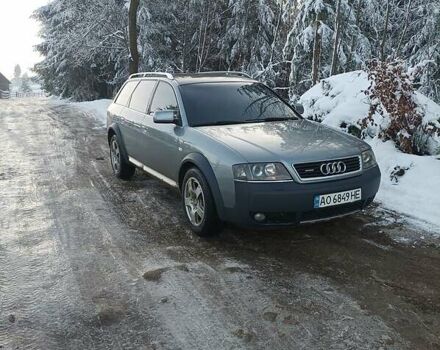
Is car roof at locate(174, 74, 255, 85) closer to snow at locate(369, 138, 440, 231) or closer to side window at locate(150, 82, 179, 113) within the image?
side window at locate(150, 82, 179, 113)

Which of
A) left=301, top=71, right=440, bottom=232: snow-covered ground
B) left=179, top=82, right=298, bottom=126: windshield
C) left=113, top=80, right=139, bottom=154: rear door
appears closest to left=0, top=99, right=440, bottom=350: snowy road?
left=301, top=71, right=440, bottom=232: snow-covered ground

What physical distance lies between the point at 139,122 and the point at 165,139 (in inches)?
38.8

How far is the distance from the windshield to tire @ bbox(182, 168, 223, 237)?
0.70m

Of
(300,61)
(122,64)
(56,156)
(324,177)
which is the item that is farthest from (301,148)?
(122,64)

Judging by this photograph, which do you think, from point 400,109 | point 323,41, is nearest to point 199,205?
point 400,109

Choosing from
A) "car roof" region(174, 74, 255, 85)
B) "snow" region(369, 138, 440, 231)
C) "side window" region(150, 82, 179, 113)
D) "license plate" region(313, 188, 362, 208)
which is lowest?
"snow" region(369, 138, 440, 231)

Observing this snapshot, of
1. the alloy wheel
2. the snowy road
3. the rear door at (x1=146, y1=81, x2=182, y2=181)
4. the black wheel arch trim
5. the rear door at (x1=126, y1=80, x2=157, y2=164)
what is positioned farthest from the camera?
the rear door at (x1=126, y1=80, x2=157, y2=164)

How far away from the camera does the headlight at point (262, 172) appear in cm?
419

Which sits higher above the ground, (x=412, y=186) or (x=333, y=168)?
(x=333, y=168)

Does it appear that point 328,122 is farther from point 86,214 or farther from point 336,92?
point 86,214

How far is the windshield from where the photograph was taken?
5.35 meters

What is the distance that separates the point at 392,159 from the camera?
6922mm

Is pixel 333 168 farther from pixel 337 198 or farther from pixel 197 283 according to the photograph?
pixel 197 283

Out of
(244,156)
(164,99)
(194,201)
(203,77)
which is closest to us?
(244,156)
